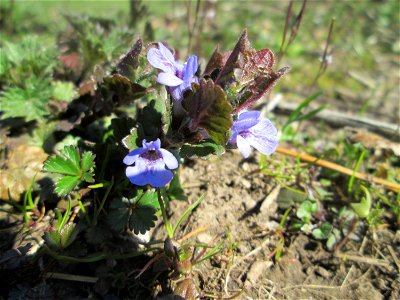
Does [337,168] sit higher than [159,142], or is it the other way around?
[159,142]

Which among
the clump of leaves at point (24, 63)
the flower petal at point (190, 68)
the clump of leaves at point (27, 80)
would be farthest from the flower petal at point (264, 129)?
the clump of leaves at point (24, 63)

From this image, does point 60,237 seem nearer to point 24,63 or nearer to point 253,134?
point 253,134

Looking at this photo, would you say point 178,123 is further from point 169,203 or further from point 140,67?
point 169,203

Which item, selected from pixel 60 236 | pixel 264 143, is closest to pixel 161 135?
pixel 264 143

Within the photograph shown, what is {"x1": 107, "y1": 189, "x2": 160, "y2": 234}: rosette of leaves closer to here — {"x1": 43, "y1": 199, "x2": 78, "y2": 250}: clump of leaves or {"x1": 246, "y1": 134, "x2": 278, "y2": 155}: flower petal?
{"x1": 43, "y1": 199, "x2": 78, "y2": 250}: clump of leaves

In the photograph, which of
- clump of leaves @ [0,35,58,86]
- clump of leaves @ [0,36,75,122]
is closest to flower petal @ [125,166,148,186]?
clump of leaves @ [0,36,75,122]

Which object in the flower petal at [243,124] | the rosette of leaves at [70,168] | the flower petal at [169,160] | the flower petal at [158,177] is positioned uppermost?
the flower petal at [243,124]

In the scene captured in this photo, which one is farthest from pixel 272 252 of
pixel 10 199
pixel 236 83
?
pixel 10 199

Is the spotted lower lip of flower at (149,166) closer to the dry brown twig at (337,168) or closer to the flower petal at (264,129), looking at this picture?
the flower petal at (264,129)
